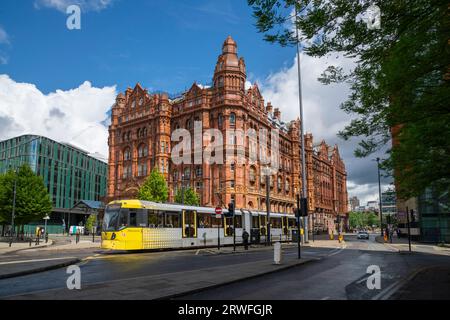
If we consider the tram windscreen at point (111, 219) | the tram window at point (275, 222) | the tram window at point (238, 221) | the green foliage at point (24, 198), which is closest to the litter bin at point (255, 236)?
the tram window at point (238, 221)

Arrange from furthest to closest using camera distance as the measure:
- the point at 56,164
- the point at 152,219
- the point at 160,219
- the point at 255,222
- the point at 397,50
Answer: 1. the point at 56,164
2. the point at 255,222
3. the point at 160,219
4. the point at 152,219
5. the point at 397,50

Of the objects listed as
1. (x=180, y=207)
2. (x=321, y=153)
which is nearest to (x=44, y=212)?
(x=180, y=207)

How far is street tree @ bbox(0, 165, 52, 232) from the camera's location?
41.1 meters

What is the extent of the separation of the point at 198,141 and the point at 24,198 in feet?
94.3

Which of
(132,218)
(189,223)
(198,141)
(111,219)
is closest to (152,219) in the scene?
(132,218)

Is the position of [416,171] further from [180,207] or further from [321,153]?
[321,153]

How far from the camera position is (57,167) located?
8806 centimetres

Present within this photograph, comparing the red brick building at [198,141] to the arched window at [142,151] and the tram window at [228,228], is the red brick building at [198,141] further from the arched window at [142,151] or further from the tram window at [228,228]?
the tram window at [228,228]

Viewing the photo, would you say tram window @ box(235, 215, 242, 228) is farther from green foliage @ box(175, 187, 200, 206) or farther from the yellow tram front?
green foliage @ box(175, 187, 200, 206)

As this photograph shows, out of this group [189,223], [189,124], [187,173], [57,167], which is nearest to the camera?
[189,223]

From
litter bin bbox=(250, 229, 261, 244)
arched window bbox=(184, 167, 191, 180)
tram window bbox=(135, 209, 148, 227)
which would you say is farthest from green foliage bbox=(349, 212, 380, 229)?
tram window bbox=(135, 209, 148, 227)

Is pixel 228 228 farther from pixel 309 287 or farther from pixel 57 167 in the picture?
pixel 57 167

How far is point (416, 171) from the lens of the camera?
14.8 meters
